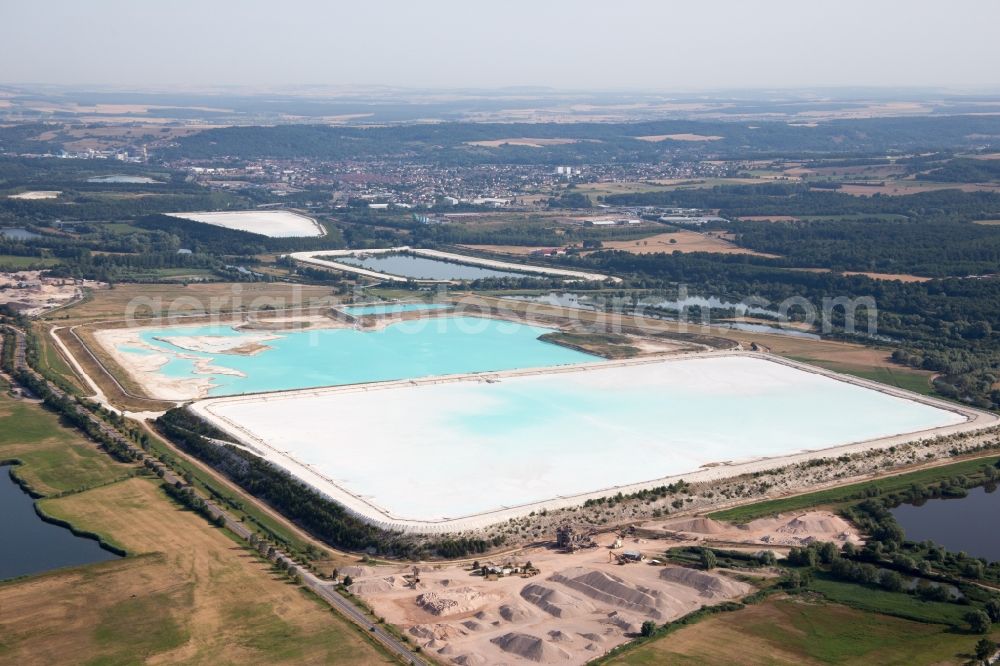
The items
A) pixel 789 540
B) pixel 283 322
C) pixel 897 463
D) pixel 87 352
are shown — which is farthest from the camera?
pixel 283 322

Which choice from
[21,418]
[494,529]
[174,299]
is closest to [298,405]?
[21,418]

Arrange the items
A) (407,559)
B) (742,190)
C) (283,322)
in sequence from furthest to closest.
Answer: (742,190), (283,322), (407,559)

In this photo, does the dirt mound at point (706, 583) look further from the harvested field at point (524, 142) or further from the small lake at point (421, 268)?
the harvested field at point (524, 142)

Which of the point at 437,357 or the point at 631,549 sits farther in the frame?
the point at 437,357

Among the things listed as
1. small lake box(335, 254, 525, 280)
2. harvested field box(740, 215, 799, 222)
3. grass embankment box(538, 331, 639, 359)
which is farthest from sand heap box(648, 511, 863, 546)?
harvested field box(740, 215, 799, 222)

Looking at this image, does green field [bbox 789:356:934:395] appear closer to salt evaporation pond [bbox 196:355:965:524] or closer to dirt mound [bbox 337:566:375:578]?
salt evaporation pond [bbox 196:355:965:524]

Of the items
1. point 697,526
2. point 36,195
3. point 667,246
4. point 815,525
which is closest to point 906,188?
point 667,246

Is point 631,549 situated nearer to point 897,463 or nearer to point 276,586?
point 276,586

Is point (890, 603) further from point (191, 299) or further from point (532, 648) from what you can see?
point (191, 299)
